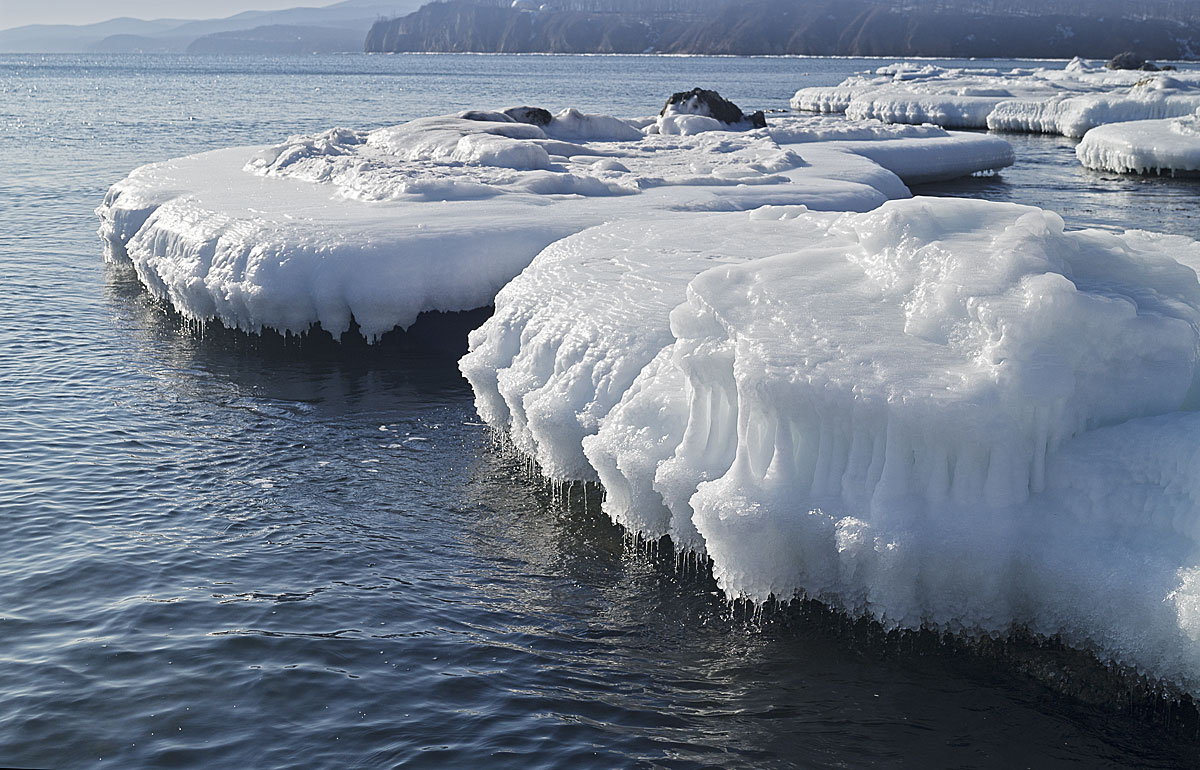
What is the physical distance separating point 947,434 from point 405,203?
9717 mm

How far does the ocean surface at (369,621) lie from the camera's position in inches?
204

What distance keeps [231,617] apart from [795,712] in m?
3.26

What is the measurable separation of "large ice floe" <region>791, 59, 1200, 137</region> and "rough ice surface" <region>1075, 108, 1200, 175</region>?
7304mm

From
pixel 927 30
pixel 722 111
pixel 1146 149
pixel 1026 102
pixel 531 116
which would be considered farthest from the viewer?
pixel 927 30

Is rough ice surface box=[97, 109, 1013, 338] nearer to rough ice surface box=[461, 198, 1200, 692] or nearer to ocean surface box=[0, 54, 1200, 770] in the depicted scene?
ocean surface box=[0, 54, 1200, 770]

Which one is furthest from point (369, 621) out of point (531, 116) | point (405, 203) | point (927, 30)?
point (927, 30)

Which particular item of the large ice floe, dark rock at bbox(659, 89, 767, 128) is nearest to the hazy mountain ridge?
the large ice floe

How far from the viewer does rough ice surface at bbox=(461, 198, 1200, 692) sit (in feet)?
16.7

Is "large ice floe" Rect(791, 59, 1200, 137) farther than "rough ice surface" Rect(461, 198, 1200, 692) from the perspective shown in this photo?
Yes

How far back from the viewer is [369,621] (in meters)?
6.38

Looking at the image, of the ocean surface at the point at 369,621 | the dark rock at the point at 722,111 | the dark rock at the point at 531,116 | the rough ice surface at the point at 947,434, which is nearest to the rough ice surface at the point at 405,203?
the dark rock at the point at 531,116

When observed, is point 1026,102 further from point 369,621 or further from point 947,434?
point 369,621

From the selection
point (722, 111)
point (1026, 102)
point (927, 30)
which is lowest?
point (1026, 102)

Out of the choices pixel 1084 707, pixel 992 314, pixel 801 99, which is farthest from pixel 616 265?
pixel 801 99
